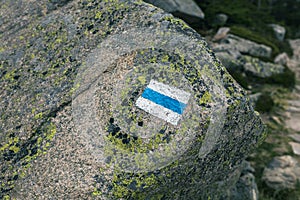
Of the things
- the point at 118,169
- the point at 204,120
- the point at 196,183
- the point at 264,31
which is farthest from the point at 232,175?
the point at 264,31

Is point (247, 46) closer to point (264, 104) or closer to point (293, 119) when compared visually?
point (264, 104)

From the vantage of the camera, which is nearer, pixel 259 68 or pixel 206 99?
pixel 206 99

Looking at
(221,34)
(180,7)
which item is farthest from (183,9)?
(221,34)

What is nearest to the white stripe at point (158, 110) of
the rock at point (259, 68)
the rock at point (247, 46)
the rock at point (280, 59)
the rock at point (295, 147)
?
the rock at point (295, 147)

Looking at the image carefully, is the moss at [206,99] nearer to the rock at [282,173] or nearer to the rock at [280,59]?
the rock at [282,173]

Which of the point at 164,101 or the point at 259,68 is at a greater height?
the point at 164,101

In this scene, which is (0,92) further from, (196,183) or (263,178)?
(263,178)

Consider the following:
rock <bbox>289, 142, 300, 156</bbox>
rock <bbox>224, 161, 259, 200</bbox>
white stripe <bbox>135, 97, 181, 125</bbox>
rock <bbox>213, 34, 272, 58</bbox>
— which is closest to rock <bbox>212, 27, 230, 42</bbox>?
rock <bbox>213, 34, 272, 58</bbox>
